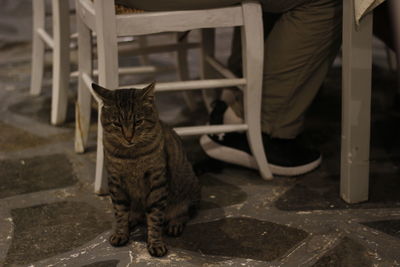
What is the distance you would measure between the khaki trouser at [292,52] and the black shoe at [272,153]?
0.04 meters

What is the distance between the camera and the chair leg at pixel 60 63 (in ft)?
8.54

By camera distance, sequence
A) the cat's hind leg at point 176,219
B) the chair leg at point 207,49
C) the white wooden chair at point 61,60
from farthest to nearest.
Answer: the chair leg at point 207,49, the white wooden chair at point 61,60, the cat's hind leg at point 176,219

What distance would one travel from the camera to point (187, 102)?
287cm

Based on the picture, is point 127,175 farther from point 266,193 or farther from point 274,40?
point 274,40

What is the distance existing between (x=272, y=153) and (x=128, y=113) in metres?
0.75

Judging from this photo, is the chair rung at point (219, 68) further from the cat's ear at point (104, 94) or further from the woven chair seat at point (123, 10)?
the cat's ear at point (104, 94)

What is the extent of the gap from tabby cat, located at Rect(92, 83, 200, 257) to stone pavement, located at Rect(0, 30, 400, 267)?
0.18 feet

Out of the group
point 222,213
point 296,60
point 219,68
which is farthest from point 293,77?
point 222,213

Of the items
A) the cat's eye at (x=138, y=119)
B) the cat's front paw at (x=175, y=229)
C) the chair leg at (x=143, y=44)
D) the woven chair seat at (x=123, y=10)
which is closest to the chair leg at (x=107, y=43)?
the woven chair seat at (x=123, y=10)

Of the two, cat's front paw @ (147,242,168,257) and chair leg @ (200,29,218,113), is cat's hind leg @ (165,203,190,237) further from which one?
chair leg @ (200,29,218,113)

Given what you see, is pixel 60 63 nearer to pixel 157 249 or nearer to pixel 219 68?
pixel 219 68

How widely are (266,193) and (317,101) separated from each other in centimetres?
96

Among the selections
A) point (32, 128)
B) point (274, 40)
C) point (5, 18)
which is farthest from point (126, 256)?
point (5, 18)

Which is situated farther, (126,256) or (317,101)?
(317,101)
